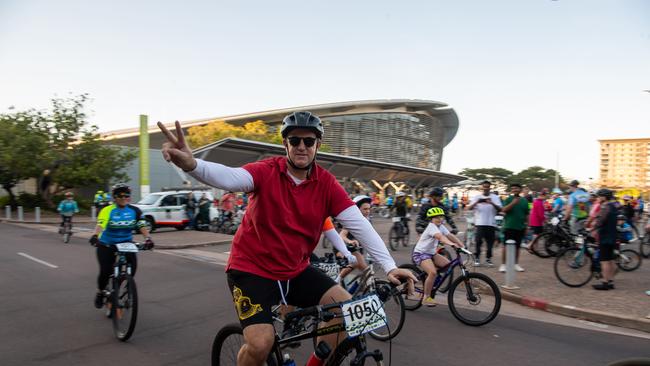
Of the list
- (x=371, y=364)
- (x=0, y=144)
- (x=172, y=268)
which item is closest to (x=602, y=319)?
(x=371, y=364)

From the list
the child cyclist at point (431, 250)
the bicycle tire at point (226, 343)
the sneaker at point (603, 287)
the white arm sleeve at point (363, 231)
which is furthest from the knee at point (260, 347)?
the sneaker at point (603, 287)

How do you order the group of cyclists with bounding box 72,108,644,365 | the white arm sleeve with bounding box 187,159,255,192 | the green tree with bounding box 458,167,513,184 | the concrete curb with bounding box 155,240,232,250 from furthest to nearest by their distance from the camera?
the green tree with bounding box 458,167,513,184 → the concrete curb with bounding box 155,240,232,250 → the group of cyclists with bounding box 72,108,644,365 → the white arm sleeve with bounding box 187,159,255,192

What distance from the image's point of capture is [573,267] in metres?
8.34

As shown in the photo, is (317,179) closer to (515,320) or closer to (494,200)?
(515,320)

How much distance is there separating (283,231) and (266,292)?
394mm

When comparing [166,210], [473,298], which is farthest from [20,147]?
[473,298]

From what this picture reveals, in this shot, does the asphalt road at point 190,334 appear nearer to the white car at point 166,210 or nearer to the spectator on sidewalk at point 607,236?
the spectator on sidewalk at point 607,236

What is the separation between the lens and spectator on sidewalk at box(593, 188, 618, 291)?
25.6 ft

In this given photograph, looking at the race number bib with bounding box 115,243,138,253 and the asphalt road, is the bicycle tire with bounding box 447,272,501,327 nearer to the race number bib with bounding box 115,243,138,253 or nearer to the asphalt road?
the asphalt road

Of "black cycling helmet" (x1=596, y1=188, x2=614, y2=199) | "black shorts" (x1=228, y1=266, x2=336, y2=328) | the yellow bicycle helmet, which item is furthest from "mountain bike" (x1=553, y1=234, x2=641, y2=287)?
"black shorts" (x1=228, y1=266, x2=336, y2=328)

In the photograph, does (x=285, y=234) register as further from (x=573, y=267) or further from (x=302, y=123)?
(x=573, y=267)

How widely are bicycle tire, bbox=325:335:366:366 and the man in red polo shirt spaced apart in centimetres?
17

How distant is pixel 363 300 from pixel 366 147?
82.7m

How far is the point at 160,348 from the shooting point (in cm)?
487
